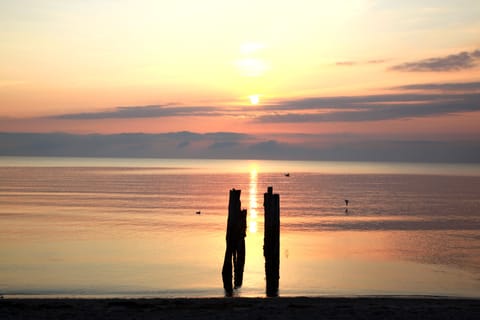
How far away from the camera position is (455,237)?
40438 mm

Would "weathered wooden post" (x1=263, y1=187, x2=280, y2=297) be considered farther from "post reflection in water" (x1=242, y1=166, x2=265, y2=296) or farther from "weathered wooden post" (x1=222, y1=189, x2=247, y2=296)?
"weathered wooden post" (x1=222, y1=189, x2=247, y2=296)

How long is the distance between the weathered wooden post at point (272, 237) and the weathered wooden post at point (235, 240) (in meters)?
1.26

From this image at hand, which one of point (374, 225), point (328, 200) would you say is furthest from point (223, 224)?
point (328, 200)

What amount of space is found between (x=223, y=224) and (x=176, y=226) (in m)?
4.08

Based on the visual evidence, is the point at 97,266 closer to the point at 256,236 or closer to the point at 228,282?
the point at 228,282

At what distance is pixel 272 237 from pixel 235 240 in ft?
6.81
